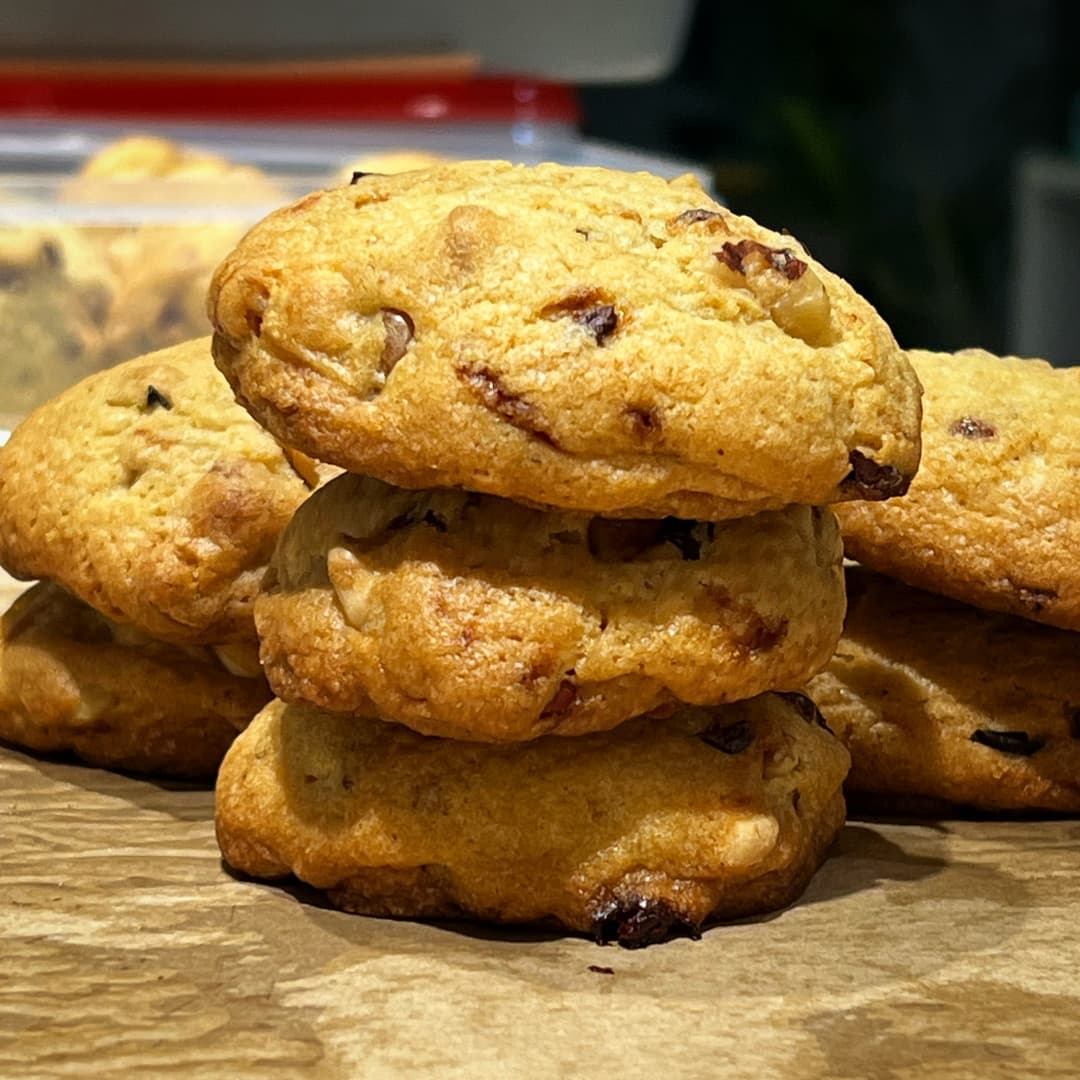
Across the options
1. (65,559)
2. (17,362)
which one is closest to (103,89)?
(17,362)

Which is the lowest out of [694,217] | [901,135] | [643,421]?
[901,135]

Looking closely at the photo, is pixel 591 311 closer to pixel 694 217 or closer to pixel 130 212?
pixel 694 217

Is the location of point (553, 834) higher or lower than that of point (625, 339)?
lower

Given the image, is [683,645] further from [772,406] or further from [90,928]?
[90,928]

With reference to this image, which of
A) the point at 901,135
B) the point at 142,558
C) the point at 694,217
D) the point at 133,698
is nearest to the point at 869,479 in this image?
the point at 694,217

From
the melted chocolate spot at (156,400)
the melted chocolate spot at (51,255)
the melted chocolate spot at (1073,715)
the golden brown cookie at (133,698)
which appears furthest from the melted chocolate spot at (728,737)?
the melted chocolate spot at (51,255)

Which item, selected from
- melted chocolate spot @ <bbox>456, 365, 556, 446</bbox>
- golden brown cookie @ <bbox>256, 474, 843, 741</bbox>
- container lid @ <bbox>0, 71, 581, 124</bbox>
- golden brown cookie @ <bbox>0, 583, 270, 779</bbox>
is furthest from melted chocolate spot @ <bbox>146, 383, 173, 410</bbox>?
container lid @ <bbox>0, 71, 581, 124</bbox>

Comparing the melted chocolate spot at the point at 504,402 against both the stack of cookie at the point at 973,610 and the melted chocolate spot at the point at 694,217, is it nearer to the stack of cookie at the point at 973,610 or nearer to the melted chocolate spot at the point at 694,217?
the melted chocolate spot at the point at 694,217
